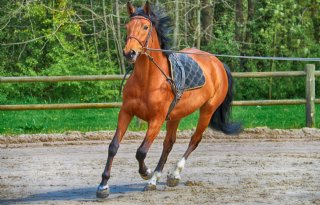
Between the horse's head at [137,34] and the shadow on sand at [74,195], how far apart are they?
1545 millimetres

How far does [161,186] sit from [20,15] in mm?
14615

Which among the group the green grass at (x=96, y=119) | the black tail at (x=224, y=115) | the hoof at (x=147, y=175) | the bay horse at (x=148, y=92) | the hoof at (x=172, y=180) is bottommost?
the green grass at (x=96, y=119)

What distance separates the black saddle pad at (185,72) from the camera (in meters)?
9.02

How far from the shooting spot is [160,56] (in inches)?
347

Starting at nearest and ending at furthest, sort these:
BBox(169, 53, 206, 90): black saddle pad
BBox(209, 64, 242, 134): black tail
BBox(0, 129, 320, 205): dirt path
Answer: BBox(0, 129, 320, 205): dirt path < BBox(169, 53, 206, 90): black saddle pad < BBox(209, 64, 242, 134): black tail

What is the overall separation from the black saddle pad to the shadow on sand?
4.15 ft

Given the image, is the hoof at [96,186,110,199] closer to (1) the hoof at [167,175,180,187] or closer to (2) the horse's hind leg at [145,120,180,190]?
(2) the horse's hind leg at [145,120,180,190]

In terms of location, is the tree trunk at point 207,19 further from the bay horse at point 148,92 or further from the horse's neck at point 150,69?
the horse's neck at point 150,69

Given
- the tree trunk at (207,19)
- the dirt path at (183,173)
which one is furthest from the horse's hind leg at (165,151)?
the tree trunk at (207,19)

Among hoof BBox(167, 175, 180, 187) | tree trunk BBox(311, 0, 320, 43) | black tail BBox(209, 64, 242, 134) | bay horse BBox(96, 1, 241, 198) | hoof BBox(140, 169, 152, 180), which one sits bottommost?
tree trunk BBox(311, 0, 320, 43)

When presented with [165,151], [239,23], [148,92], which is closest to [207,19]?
[239,23]

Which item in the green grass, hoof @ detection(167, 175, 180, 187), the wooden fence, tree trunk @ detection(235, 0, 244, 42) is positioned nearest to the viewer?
hoof @ detection(167, 175, 180, 187)

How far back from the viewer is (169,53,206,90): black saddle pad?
9.02 meters

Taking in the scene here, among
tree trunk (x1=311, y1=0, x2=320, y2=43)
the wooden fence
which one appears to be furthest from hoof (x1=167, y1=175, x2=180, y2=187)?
tree trunk (x1=311, y1=0, x2=320, y2=43)
